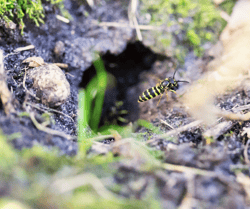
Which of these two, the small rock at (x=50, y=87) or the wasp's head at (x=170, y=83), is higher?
the wasp's head at (x=170, y=83)

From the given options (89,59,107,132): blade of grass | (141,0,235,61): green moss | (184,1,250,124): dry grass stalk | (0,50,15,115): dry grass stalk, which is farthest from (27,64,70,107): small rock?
(141,0,235,61): green moss

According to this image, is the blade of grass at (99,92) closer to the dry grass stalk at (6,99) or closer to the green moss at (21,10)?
the green moss at (21,10)

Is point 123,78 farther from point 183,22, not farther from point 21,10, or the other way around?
point 21,10

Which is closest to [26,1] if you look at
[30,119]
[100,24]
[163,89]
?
[100,24]

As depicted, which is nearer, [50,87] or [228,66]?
[50,87]

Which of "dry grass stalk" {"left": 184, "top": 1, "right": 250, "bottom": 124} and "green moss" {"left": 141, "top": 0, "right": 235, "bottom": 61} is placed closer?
"dry grass stalk" {"left": 184, "top": 1, "right": 250, "bottom": 124}

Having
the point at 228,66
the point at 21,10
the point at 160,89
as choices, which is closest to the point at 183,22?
the point at 228,66

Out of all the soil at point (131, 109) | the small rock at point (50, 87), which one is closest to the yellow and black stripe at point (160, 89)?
the soil at point (131, 109)

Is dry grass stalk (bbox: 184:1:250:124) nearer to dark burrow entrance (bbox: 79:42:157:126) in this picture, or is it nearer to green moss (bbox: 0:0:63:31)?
dark burrow entrance (bbox: 79:42:157:126)
